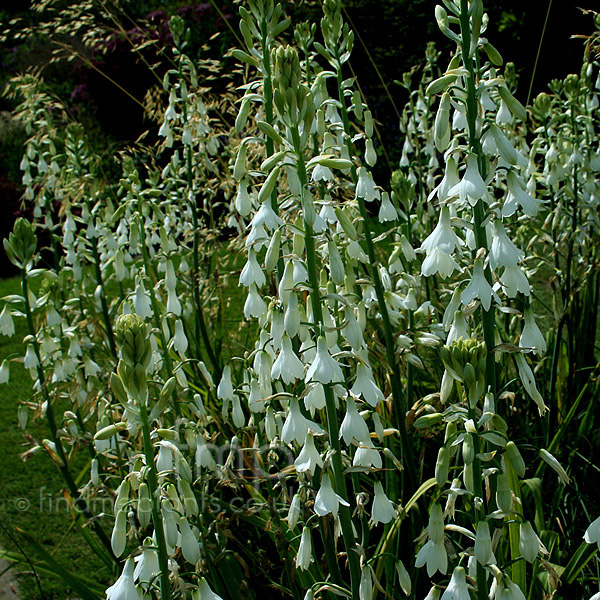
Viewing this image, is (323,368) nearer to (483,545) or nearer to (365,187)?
(483,545)

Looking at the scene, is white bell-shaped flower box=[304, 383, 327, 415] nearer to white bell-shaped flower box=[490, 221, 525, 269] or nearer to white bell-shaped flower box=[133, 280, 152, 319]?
white bell-shaped flower box=[490, 221, 525, 269]

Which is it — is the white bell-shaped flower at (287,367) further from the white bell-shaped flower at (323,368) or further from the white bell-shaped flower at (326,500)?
the white bell-shaped flower at (326,500)

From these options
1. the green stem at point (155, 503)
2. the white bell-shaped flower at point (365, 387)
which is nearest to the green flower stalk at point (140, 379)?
the green stem at point (155, 503)

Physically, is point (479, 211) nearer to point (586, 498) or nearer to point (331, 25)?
point (331, 25)

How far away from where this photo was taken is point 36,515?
12.5 feet

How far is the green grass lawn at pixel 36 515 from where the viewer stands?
321 cm

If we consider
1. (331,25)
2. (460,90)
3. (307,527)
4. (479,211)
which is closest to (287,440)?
(307,527)

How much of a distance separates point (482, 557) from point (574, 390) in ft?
7.15

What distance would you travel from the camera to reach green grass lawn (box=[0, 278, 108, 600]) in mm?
3209

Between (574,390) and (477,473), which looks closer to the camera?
(477,473)

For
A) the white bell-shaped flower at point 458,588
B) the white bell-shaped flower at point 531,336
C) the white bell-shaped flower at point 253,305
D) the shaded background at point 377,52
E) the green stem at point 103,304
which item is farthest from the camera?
the shaded background at point 377,52

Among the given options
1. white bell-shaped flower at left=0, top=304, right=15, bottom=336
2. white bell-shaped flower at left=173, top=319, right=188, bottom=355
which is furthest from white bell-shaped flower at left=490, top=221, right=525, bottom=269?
white bell-shaped flower at left=0, top=304, right=15, bottom=336

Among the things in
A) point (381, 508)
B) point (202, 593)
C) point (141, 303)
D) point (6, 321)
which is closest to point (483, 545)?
point (381, 508)

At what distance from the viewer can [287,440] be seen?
1.69 metres
